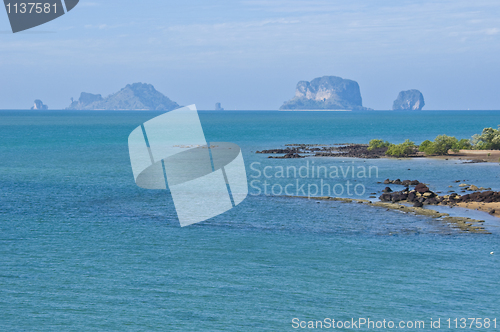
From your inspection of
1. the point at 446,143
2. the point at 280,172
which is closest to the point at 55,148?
the point at 280,172

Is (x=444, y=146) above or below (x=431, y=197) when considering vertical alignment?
below

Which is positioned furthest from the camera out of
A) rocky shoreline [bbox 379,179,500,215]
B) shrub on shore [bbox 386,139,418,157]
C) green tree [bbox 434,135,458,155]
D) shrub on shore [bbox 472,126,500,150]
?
shrub on shore [bbox 472,126,500,150]

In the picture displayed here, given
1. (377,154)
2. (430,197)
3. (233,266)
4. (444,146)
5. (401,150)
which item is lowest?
(377,154)

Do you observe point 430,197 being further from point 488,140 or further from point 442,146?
point 488,140

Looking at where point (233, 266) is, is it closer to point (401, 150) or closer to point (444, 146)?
point (401, 150)

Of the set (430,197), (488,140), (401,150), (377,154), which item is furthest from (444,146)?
(430,197)

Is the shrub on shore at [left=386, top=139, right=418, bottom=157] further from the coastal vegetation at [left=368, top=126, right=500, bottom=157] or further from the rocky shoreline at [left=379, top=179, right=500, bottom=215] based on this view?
the rocky shoreline at [left=379, top=179, right=500, bottom=215]

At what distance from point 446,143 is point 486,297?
65348 millimetres

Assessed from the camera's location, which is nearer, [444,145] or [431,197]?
[431,197]

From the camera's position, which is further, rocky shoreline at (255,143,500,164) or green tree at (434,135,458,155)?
green tree at (434,135,458,155)

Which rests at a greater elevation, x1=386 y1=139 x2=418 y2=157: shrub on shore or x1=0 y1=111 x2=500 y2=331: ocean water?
x1=0 y1=111 x2=500 y2=331: ocean water

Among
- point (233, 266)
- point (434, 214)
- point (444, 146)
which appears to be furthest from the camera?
point (444, 146)

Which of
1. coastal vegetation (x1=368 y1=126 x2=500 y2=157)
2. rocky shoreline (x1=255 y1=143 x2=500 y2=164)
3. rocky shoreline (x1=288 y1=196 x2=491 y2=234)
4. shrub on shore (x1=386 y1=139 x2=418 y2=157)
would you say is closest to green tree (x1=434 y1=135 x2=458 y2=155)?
coastal vegetation (x1=368 y1=126 x2=500 y2=157)

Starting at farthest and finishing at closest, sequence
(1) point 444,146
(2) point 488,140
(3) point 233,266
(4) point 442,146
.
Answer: (2) point 488,140 → (1) point 444,146 → (4) point 442,146 → (3) point 233,266
